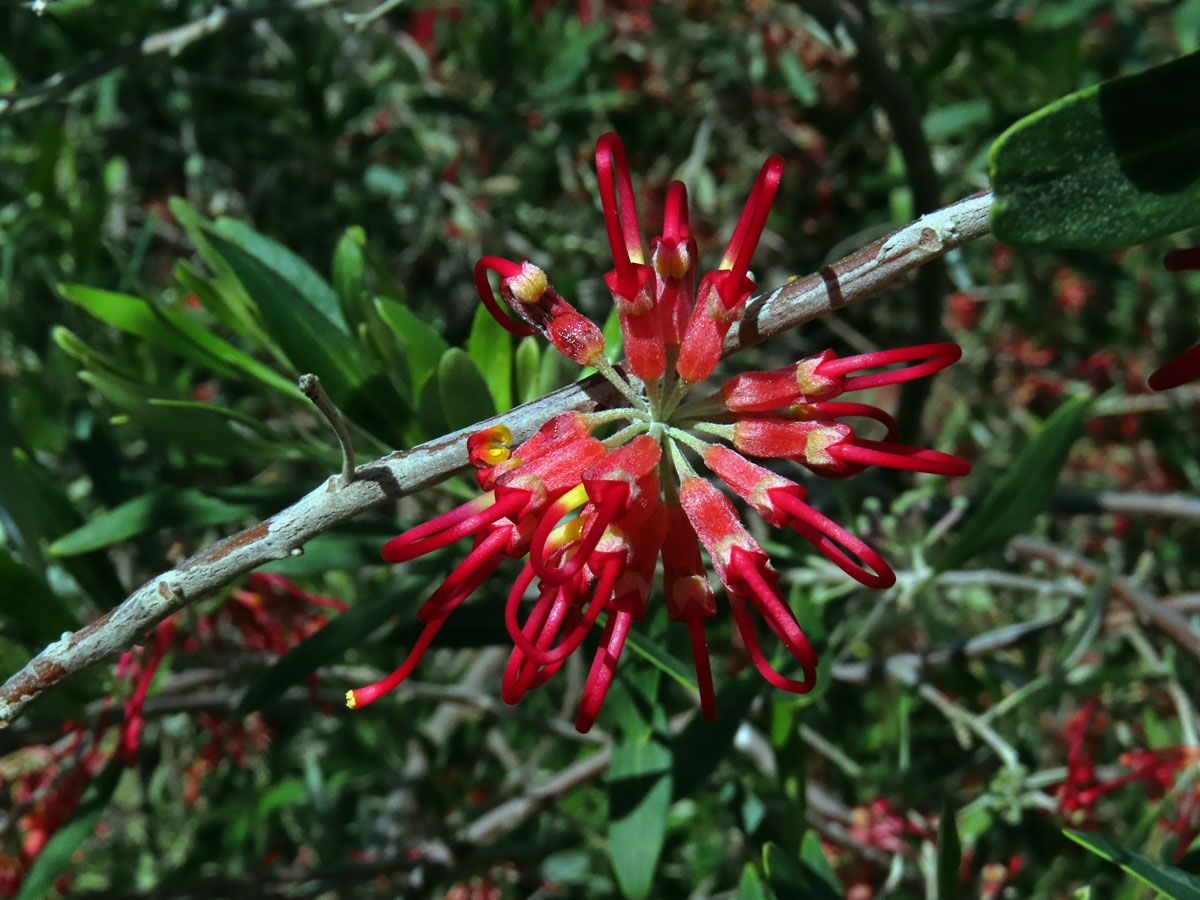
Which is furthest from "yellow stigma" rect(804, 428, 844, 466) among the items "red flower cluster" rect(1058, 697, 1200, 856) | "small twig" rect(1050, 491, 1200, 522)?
"small twig" rect(1050, 491, 1200, 522)

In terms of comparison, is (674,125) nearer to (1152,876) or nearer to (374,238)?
(374,238)

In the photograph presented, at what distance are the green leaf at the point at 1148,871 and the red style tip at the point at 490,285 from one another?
2.00ft

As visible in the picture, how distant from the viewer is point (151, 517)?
3.63 ft

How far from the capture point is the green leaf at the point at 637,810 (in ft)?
3.47

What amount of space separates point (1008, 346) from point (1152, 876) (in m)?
2.54

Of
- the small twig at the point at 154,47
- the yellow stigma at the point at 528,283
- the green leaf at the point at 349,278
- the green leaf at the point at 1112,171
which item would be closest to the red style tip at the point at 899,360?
the green leaf at the point at 1112,171

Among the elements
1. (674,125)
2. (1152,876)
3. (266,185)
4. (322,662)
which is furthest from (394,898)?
(674,125)

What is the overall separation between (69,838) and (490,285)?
3.26 ft

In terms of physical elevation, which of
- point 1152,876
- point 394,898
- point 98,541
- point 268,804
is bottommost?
point 394,898

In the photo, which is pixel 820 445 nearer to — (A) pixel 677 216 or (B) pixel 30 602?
(A) pixel 677 216

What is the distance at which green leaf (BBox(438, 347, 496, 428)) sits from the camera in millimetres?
854

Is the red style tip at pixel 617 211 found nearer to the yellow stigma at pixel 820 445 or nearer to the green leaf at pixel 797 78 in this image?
the yellow stigma at pixel 820 445

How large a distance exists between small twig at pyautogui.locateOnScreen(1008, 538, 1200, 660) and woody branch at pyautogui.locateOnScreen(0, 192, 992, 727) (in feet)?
3.09

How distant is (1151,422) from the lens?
2.81m
